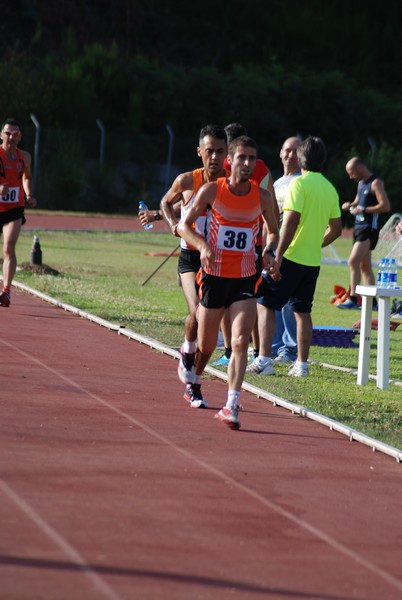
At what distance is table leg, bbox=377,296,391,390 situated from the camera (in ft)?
34.3

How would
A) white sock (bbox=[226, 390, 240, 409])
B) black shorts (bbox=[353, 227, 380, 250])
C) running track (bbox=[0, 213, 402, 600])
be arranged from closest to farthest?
running track (bbox=[0, 213, 402, 600]), white sock (bbox=[226, 390, 240, 409]), black shorts (bbox=[353, 227, 380, 250])

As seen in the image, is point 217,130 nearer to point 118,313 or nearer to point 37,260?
point 118,313

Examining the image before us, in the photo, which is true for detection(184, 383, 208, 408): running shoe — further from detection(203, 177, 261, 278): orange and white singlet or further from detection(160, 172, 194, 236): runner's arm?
detection(160, 172, 194, 236): runner's arm

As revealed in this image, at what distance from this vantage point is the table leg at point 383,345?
10.5m

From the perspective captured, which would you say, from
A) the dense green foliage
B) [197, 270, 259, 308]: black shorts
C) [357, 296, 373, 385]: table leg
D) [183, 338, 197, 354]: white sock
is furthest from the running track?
the dense green foliage

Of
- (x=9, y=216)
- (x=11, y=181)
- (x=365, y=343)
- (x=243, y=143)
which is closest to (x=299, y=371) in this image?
(x=365, y=343)

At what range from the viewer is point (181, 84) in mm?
55656

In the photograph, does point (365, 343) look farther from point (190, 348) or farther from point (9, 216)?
point (9, 216)

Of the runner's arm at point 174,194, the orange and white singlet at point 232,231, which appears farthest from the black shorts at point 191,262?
the orange and white singlet at point 232,231

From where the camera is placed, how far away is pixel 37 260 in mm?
19500

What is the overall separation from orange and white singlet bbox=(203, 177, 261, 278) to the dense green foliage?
3592cm

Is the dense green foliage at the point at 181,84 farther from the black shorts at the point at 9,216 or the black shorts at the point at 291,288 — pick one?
the black shorts at the point at 291,288

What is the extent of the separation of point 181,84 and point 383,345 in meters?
46.3

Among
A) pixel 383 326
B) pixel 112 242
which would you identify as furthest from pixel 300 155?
pixel 112 242
